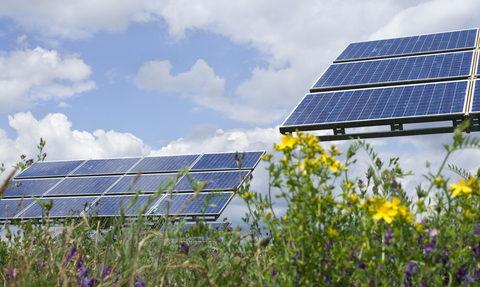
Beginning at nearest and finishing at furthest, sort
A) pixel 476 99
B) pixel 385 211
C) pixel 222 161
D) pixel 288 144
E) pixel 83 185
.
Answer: pixel 385 211
pixel 288 144
pixel 476 99
pixel 222 161
pixel 83 185

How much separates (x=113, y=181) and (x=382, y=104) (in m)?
8.45

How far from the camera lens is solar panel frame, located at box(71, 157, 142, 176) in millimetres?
13184

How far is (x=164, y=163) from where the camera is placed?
1285 centimetres

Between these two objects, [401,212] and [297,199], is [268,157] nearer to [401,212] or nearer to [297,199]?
[297,199]

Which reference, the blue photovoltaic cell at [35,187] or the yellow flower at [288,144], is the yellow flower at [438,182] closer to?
the yellow flower at [288,144]

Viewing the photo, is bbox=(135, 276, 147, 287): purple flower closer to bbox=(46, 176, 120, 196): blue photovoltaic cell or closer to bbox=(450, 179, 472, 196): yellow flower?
bbox=(450, 179, 472, 196): yellow flower

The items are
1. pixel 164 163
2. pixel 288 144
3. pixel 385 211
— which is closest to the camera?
pixel 385 211

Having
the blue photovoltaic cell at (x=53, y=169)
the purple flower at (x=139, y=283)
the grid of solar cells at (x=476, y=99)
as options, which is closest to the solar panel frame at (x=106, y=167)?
the blue photovoltaic cell at (x=53, y=169)

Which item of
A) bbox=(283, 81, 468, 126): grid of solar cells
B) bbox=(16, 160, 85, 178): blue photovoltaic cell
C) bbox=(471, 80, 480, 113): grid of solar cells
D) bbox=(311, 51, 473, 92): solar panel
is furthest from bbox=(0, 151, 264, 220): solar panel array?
bbox=(471, 80, 480, 113): grid of solar cells

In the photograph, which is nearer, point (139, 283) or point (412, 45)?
point (139, 283)

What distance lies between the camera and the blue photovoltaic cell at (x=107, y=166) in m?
13.2

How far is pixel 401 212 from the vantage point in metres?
1.55

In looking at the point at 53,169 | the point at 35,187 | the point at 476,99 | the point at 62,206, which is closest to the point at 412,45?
the point at 476,99

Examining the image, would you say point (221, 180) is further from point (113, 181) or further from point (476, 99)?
point (476, 99)
